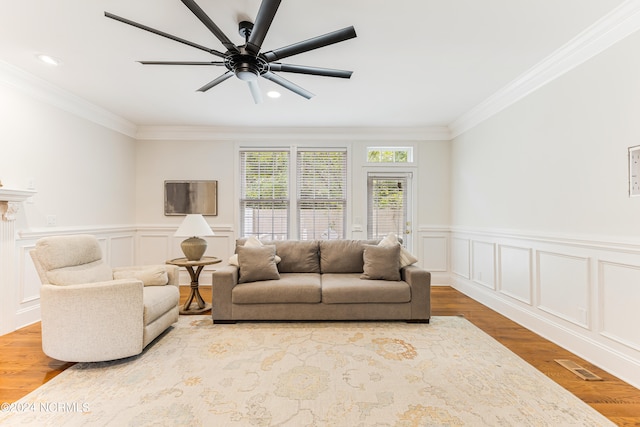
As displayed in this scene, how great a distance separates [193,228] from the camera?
3.72 m

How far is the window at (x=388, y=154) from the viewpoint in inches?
207

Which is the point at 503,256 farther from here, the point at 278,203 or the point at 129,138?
the point at 129,138

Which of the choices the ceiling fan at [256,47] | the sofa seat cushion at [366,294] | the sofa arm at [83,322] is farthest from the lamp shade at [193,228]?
the ceiling fan at [256,47]

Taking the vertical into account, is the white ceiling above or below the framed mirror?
above

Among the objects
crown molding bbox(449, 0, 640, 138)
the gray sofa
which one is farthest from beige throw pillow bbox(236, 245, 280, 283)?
crown molding bbox(449, 0, 640, 138)

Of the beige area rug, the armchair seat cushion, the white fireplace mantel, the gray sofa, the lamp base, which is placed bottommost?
the beige area rug

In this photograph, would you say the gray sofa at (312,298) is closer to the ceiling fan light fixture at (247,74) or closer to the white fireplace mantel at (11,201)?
the ceiling fan light fixture at (247,74)

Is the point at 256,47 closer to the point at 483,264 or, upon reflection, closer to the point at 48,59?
the point at 48,59

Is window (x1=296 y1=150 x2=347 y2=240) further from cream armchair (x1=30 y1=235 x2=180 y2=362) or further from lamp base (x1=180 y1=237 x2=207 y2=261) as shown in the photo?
→ cream armchair (x1=30 y1=235 x2=180 y2=362)

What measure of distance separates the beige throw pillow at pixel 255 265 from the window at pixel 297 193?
1702 millimetres

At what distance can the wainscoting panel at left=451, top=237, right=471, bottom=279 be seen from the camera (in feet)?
15.1

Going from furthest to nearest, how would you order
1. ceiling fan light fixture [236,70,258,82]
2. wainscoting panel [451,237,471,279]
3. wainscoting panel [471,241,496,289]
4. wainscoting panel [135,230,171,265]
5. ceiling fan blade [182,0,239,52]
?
wainscoting panel [135,230,171,265] → wainscoting panel [451,237,471,279] → wainscoting panel [471,241,496,289] → ceiling fan light fixture [236,70,258,82] → ceiling fan blade [182,0,239,52]

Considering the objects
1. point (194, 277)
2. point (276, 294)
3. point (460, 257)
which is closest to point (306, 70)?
point (276, 294)

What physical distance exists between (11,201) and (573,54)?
17.6 feet
